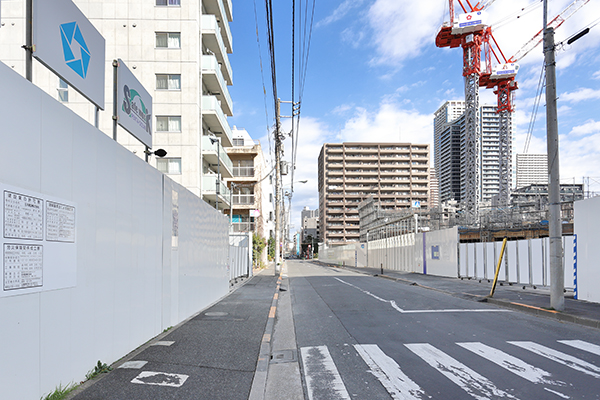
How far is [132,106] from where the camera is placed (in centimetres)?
761

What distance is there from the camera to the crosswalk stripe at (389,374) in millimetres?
4779

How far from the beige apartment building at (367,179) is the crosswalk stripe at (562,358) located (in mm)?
128022

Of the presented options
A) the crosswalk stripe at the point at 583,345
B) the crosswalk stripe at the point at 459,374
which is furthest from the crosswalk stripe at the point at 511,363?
the crosswalk stripe at the point at 583,345

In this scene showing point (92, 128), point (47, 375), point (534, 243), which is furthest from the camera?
point (534, 243)

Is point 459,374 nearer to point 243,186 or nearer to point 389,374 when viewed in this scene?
point 389,374

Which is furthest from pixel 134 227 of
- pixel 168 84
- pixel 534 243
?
pixel 168 84

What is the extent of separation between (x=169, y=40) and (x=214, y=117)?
20.5 ft

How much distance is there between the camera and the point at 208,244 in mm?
12727

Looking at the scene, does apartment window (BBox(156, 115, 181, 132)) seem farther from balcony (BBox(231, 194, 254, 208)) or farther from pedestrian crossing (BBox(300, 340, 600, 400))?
pedestrian crossing (BBox(300, 340, 600, 400))

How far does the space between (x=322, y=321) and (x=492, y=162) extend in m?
193

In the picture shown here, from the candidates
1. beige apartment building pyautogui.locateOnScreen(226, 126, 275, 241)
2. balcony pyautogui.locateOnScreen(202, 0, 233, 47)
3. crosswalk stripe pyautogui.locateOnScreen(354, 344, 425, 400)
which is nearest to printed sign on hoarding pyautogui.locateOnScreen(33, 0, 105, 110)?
crosswalk stripe pyautogui.locateOnScreen(354, 344, 425, 400)

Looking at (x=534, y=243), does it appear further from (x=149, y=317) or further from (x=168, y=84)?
(x=168, y=84)

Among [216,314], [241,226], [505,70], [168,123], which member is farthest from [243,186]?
[505,70]

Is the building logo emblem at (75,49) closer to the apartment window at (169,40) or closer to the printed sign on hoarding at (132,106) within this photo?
the printed sign on hoarding at (132,106)
